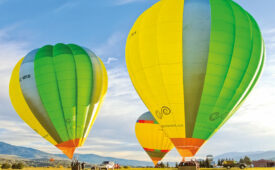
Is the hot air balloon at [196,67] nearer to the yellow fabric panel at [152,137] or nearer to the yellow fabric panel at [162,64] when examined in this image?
the yellow fabric panel at [162,64]

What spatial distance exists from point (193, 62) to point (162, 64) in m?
2.59

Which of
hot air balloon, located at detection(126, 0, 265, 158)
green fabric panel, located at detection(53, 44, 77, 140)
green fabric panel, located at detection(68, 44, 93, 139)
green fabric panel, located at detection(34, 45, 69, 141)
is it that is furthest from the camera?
green fabric panel, located at detection(68, 44, 93, 139)

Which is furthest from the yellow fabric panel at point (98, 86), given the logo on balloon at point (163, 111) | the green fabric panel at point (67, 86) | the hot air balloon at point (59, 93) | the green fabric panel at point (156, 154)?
the green fabric panel at point (156, 154)

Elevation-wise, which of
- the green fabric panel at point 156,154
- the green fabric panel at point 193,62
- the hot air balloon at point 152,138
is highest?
the green fabric panel at point 193,62

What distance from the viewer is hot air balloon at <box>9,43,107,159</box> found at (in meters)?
33.6

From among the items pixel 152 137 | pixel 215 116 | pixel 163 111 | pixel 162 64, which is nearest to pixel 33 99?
pixel 163 111

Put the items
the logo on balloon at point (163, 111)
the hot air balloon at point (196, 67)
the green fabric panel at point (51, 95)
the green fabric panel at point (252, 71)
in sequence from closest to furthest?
the hot air balloon at point (196, 67) < the logo on balloon at point (163, 111) < the green fabric panel at point (252, 71) < the green fabric panel at point (51, 95)

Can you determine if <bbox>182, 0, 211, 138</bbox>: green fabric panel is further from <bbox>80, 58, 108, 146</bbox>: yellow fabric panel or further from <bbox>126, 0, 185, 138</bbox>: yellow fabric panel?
<bbox>80, 58, 108, 146</bbox>: yellow fabric panel

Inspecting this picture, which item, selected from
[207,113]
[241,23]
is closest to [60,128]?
[207,113]

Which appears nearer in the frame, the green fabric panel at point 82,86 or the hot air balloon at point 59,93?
the hot air balloon at point 59,93

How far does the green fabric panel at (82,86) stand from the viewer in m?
34.2

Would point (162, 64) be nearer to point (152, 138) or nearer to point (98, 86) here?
point (98, 86)

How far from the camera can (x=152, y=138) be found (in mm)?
50781

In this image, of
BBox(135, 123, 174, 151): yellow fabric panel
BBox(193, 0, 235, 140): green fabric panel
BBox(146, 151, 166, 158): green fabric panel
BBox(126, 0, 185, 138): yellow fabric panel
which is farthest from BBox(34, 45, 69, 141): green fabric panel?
BBox(146, 151, 166, 158): green fabric panel
